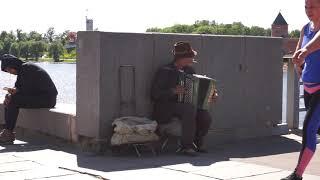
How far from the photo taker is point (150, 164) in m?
7.02

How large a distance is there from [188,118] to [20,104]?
2.65 metres

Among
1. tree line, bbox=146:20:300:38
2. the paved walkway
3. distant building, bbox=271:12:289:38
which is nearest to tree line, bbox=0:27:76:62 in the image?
the paved walkway

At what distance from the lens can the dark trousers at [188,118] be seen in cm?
777

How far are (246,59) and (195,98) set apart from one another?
69.2 inches

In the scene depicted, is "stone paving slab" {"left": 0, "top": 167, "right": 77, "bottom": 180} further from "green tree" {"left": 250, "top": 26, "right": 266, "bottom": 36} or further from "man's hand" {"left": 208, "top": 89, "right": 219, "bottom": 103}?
"green tree" {"left": 250, "top": 26, "right": 266, "bottom": 36}

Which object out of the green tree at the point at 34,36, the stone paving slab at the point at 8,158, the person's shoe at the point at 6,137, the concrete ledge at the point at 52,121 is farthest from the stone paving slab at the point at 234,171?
the green tree at the point at 34,36

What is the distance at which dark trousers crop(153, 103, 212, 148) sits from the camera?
25.5 feet

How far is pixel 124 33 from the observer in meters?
7.85

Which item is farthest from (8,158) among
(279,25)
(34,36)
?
(279,25)

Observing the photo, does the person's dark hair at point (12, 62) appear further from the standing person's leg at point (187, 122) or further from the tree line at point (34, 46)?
the tree line at point (34, 46)

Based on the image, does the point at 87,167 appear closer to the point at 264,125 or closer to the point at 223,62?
the point at 223,62

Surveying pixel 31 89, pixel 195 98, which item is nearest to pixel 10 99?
pixel 31 89

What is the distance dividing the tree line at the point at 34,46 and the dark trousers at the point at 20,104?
26.1 m

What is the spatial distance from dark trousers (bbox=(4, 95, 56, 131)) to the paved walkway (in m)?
0.42
